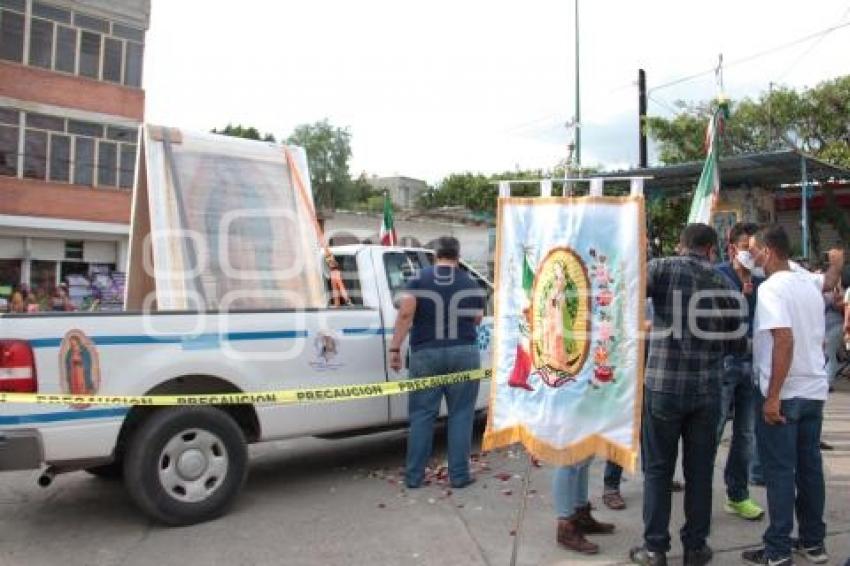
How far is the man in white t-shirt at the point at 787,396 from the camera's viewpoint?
419 centimetres

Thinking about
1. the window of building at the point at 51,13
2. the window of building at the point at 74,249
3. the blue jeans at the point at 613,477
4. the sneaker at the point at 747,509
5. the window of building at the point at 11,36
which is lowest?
the sneaker at the point at 747,509

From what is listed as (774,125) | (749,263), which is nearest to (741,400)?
(749,263)

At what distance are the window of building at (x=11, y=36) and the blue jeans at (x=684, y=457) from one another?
25.7 m

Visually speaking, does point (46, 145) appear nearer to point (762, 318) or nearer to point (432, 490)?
point (432, 490)

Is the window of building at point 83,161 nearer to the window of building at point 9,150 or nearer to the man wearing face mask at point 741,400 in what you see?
the window of building at point 9,150

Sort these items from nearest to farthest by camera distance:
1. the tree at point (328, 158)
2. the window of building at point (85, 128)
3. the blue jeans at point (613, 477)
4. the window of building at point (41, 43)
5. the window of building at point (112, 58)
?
the blue jeans at point (613, 477)
the window of building at point (41, 43)
the window of building at point (85, 128)
the window of building at point (112, 58)
the tree at point (328, 158)

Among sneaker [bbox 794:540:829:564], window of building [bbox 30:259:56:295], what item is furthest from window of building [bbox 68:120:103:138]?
sneaker [bbox 794:540:829:564]

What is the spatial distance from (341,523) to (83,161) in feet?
78.0

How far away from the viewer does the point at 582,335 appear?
13.9 feet

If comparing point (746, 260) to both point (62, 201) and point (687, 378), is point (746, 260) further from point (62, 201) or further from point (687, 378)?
point (62, 201)

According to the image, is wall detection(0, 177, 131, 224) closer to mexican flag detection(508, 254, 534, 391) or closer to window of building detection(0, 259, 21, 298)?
window of building detection(0, 259, 21, 298)

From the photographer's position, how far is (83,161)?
84.0 ft

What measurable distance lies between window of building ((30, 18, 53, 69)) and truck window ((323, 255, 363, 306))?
22.4 metres

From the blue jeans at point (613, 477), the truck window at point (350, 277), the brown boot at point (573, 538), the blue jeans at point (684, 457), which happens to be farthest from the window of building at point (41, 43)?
the blue jeans at point (684, 457)
